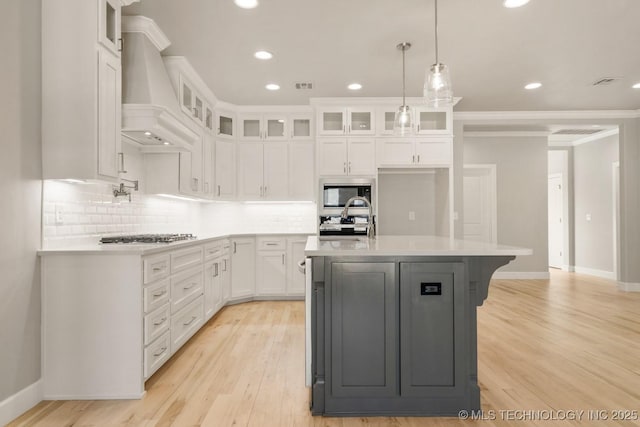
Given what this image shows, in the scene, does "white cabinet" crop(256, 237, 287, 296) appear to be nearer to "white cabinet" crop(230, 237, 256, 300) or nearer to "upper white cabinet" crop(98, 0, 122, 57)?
"white cabinet" crop(230, 237, 256, 300)

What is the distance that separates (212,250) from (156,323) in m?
1.52

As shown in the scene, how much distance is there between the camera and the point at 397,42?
358 cm

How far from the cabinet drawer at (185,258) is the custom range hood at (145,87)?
38.7 inches

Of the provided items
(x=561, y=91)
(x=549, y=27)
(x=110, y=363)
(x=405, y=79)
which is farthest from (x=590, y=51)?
(x=110, y=363)

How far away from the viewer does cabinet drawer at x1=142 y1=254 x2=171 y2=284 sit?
256 cm

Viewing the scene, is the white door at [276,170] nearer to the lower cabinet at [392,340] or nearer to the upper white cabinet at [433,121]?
the upper white cabinet at [433,121]

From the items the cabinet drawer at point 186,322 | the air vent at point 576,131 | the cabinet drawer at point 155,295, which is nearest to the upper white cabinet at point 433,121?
the air vent at point 576,131

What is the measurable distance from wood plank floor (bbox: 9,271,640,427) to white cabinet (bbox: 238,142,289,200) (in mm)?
1711

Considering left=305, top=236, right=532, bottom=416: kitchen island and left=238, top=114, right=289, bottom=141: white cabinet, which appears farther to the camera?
left=238, top=114, right=289, bottom=141: white cabinet

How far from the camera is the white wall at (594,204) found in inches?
277

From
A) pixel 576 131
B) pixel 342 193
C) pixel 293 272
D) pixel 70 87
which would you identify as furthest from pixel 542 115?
pixel 70 87

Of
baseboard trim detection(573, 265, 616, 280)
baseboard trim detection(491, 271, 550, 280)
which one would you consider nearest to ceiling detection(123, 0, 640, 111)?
baseboard trim detection(491, 271, 550, 280)

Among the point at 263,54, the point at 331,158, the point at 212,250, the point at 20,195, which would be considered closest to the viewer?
the point at 20,195

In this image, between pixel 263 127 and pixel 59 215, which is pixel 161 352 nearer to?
pixel 59 215
